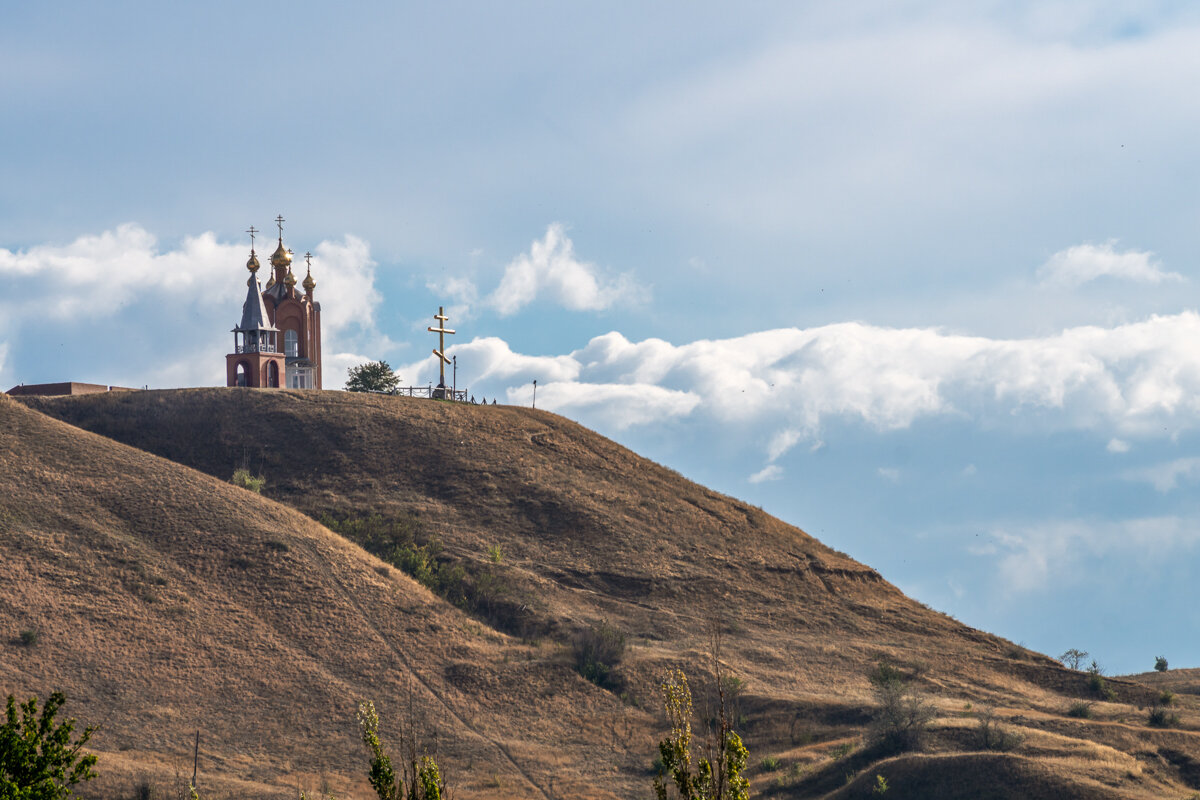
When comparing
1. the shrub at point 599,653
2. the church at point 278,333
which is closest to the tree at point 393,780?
the shrub at point 599,653

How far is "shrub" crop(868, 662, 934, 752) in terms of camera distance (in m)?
33.7

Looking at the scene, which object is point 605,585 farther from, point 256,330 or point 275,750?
point 256,330

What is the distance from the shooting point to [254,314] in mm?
66375

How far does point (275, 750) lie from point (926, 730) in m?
19.4

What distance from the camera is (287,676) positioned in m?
37.7

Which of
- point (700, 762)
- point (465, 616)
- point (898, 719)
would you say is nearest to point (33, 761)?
point (700, 762)

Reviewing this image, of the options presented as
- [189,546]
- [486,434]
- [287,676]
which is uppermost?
[486,434]

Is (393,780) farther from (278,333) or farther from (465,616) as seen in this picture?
(278,333)

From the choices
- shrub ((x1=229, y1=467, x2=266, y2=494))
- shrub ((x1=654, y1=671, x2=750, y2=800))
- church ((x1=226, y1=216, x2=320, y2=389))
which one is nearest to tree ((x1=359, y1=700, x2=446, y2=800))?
shrub ((x1=654, y1=671, x2=750, y2=800))

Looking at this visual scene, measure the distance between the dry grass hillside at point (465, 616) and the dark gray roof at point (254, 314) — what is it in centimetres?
516

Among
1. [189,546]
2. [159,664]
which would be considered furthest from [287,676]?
[189,546]

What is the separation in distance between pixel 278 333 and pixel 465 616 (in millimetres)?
30593

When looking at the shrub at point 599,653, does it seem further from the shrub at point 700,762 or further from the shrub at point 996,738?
the shrub at point 700,762

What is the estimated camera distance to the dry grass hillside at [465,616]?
33.7 meters
